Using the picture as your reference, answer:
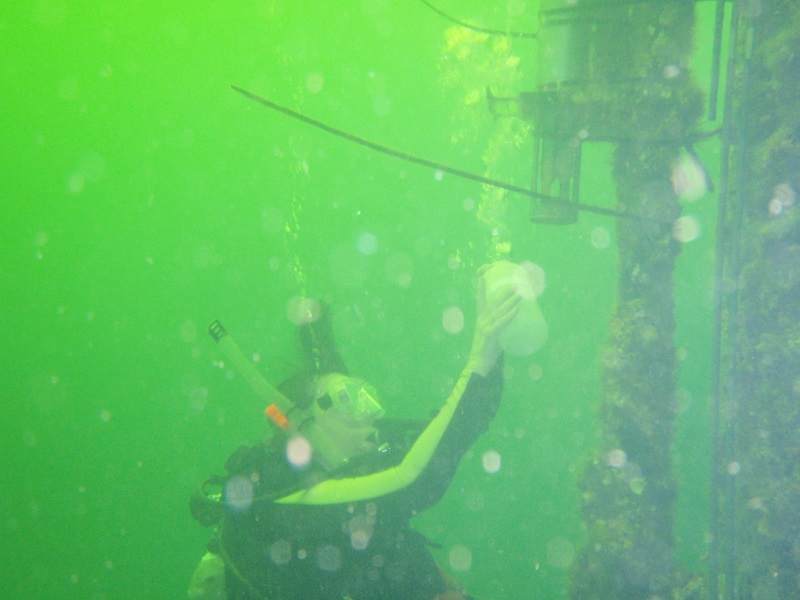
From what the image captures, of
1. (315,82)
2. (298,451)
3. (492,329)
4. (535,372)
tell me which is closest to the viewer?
(492,329)

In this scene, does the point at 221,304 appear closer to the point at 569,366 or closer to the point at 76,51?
the point at 76,51

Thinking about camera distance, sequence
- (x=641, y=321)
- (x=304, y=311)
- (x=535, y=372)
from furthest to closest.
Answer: (x=535, y=372), (x=304, y=311), (x=641, y=321)

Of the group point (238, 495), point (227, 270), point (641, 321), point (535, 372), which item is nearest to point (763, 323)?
point (641, 321)

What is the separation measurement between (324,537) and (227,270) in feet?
110

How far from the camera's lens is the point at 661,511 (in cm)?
320

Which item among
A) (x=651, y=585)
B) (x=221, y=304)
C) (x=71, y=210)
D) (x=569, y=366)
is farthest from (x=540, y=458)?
(x=71, y=210)

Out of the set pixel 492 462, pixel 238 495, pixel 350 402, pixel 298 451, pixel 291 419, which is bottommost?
pixel 492 462

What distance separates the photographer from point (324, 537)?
2.73 metres

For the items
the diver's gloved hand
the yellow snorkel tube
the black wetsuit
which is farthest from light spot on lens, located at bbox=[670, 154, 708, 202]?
the yellow snorkel tube

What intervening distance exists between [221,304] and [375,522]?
111 ft

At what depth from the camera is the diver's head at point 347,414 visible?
3.03 metres

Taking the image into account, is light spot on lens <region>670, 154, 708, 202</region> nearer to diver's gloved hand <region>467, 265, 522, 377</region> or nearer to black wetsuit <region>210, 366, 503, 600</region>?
diver's gloved hand <region>467, 265, 522, 377</region>

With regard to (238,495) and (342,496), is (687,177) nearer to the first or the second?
(342,496)

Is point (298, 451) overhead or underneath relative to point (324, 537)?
overhead
